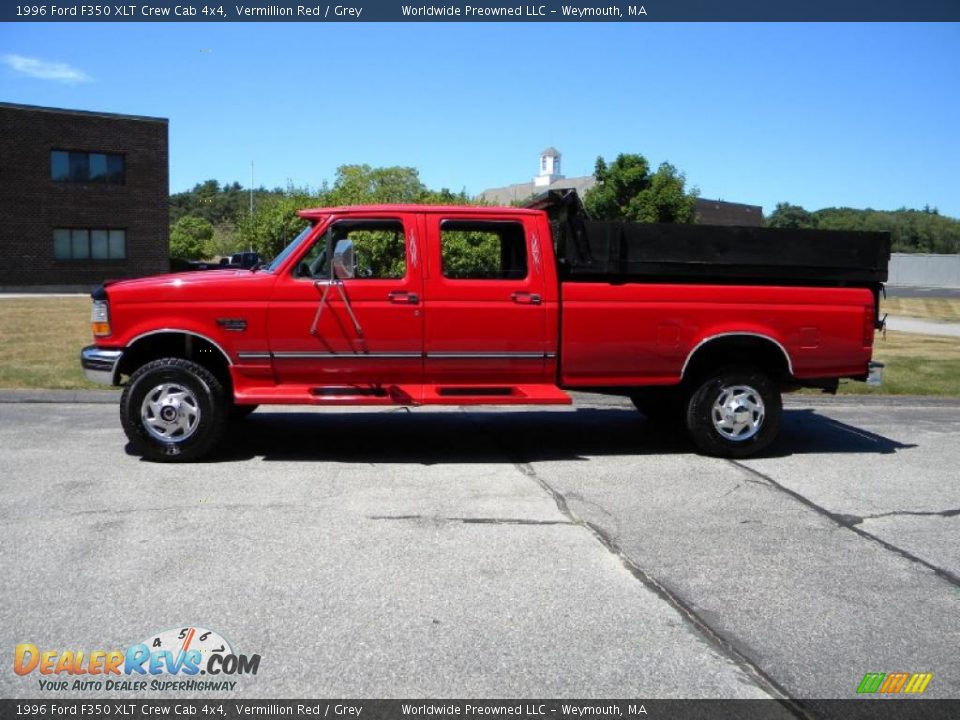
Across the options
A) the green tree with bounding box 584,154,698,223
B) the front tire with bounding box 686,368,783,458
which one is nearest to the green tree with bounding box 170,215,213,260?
the green tree with bounding box 584,154,698,223

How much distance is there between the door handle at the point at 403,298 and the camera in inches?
289

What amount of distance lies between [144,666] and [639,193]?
117 feet

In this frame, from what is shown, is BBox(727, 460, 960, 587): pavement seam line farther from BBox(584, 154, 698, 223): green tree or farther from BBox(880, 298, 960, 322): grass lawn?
BBox(584, 154, 698, 223): green tree

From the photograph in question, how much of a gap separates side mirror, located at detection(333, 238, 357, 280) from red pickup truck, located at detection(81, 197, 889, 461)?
15mm

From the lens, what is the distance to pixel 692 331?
24.9ft

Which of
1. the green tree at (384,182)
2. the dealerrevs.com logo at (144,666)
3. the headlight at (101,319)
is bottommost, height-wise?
the dealerrevs.com logo at (144,666)

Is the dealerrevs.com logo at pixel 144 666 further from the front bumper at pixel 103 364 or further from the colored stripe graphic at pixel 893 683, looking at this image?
the front bumper at pixel 103 364

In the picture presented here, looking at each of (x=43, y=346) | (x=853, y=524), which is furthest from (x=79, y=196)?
(x=853, y=524)

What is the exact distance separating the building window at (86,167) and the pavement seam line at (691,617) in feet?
116

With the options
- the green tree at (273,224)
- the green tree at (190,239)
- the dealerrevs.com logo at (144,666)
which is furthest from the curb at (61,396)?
the green tree at (190,239)

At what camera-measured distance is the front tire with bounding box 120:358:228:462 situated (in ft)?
23.5

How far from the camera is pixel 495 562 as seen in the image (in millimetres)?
5016

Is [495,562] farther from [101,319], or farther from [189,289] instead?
[101,319]

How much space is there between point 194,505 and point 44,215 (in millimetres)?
34725
